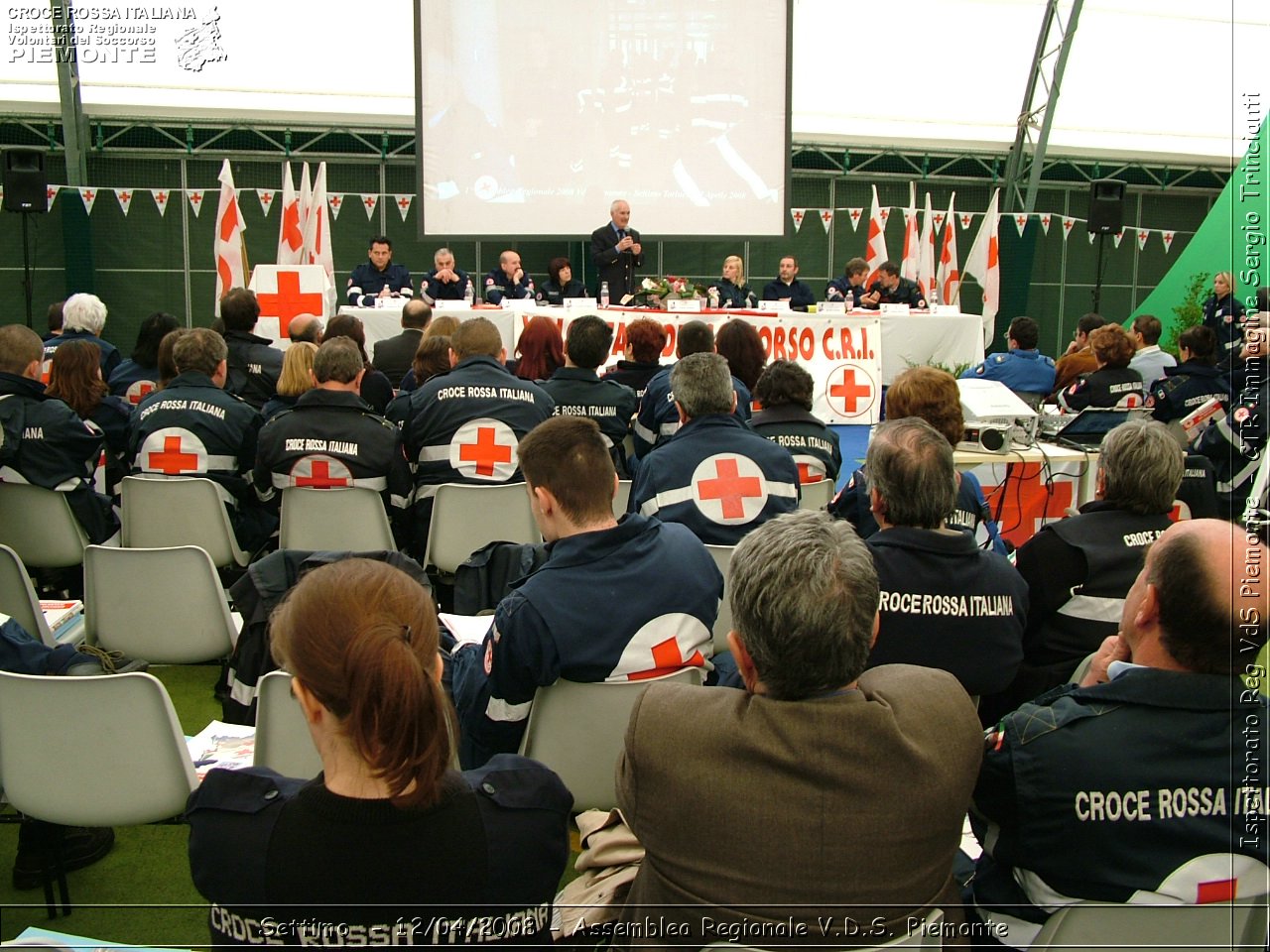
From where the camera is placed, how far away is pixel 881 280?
A: 1054cm

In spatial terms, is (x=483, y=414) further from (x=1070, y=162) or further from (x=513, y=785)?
(x=1070, y=162)

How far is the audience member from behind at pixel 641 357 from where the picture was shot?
A: 18.2ft

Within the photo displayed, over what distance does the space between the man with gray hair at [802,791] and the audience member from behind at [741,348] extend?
3835 mm

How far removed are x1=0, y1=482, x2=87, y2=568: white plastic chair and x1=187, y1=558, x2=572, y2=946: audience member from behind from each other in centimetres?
305

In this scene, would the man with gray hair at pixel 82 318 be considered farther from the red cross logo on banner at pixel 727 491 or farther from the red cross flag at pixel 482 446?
the red cross logo on banner at pixel 727 491

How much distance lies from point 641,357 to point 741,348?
572 millimetres

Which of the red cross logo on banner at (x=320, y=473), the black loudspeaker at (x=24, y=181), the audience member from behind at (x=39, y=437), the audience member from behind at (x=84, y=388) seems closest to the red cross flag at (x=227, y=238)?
the black loudspeaker at (x=24, y=181)

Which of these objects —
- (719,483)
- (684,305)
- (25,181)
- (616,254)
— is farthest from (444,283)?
(719,483)

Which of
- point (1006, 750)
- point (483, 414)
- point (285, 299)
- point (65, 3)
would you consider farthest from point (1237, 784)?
point (65, 3)

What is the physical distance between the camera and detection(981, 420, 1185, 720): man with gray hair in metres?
2.62

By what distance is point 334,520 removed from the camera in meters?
3.90

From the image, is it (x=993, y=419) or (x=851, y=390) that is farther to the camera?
(x=851, y=390)

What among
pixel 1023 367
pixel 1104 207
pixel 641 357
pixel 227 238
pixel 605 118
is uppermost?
pixel 605 118

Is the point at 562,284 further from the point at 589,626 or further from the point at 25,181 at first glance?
the point at 589,626
